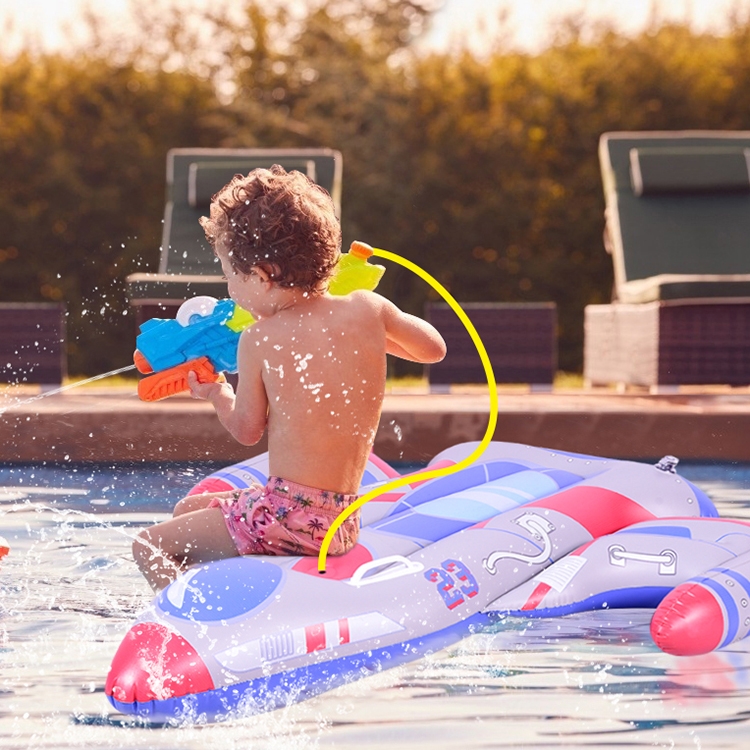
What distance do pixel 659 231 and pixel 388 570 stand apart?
5.54 meters

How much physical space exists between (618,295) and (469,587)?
5.00 metres

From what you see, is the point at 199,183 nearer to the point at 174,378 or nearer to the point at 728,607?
the point at 174,378

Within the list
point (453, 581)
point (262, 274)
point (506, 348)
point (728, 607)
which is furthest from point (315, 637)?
point (506, 348)

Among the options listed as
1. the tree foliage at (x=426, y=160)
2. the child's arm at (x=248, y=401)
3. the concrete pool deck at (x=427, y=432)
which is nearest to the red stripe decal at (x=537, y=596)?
the child's arm at (x=248, y=401)

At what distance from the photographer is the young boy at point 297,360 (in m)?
2.80

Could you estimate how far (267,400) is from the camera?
9.37 ft

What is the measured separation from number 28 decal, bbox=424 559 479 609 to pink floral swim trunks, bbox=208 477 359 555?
19cm

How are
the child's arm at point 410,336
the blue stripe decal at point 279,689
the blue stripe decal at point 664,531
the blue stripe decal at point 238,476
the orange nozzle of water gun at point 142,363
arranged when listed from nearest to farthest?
the blue stripe decal at point 279,689
the child's arm at point 410,336
the orange nozzle of water gun at point 142,363
the blue stripe decal at point 664,531
the blue stripe decal at point 238,476

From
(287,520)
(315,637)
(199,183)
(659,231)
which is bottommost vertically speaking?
(315,637)

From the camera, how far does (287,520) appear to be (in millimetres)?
2848

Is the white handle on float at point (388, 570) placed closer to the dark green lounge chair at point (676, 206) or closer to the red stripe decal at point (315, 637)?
the red stripe decal at point (315, 637)

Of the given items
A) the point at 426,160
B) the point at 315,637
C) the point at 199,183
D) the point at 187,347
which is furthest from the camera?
the point at 426,160

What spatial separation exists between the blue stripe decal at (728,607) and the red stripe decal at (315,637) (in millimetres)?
796

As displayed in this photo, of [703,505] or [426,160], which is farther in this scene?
[426,160]
